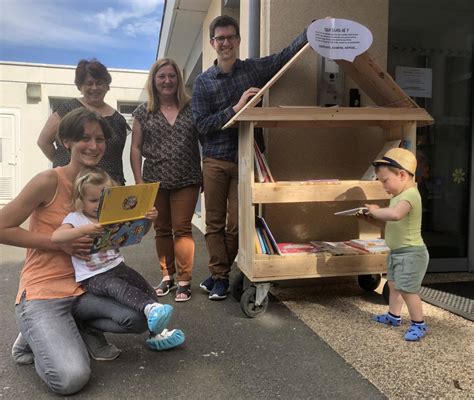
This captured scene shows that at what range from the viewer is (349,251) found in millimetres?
3270

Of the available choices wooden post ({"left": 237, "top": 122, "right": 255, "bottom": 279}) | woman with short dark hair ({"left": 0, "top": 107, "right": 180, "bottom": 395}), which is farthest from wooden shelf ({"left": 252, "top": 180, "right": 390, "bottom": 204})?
woman with short dark hair ({"left": 0, "top": 107, "right": 180, "bottom": 395})

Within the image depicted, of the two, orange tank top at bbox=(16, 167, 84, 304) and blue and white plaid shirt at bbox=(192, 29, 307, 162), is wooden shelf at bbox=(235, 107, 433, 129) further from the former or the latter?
orange tank top at bbox=(16, 167, 84, 304)

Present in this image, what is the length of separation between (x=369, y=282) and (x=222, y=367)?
1700 millimetres

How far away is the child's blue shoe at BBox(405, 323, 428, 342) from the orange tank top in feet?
6.28

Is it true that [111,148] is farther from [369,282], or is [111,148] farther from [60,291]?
[369,282]

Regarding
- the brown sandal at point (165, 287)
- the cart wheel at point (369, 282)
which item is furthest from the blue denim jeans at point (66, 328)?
the cart wheel at point (369, 282)

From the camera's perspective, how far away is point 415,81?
436cm

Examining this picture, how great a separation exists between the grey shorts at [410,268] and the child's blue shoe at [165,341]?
135cm

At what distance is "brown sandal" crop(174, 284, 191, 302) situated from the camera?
3.50 metres

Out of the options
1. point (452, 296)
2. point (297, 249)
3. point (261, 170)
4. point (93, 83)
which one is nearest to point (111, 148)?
point (93, 83)

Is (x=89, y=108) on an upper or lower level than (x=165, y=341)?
upper

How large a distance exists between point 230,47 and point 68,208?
174cm

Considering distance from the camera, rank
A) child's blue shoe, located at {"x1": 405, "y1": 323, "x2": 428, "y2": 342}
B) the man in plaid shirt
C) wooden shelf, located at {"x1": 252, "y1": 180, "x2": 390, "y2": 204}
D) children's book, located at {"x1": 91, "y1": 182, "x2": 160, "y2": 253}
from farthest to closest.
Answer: the man in plaid shirt → wooden shelf, located at {"x1": 252, "y1": 180, "x2": 390, "y2": 204} → child's blue shoe, located at {"x1": 405, "y1": 323, "x2": 428, "y2": 342} → children's book, located at {"x1": 91, "y1": 182, "x2": 160, "y2": 253}

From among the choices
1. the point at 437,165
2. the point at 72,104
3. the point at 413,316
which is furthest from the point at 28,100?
the point at 413,316
